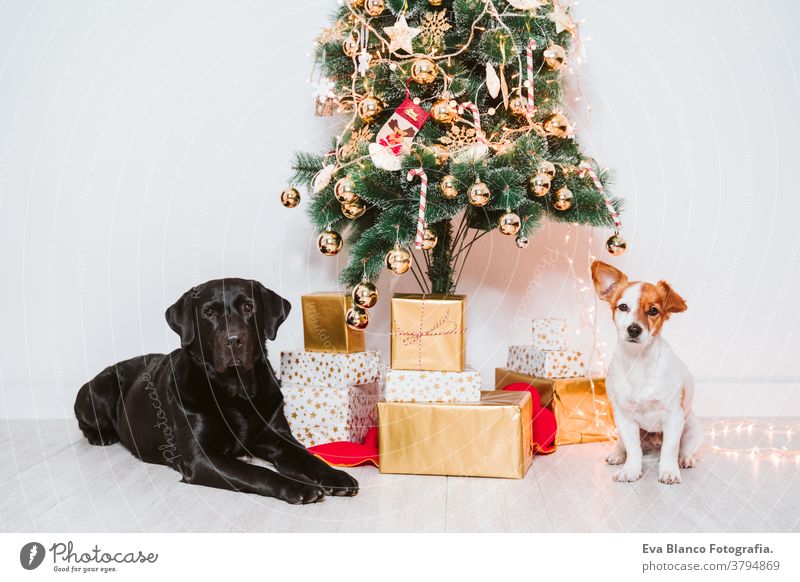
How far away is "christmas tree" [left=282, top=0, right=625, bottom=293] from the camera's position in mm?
3039

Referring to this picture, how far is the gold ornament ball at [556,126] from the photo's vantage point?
328cm

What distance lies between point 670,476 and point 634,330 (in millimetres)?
572

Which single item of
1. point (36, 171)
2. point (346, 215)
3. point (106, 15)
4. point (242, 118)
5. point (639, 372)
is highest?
point (106, 15)

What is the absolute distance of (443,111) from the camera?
306 cm

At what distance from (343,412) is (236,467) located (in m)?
0.66

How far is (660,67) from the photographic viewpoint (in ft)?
13.9

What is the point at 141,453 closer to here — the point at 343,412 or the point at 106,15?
the point at 343,412

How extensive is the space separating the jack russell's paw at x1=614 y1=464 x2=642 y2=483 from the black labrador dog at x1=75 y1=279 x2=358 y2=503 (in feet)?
3.35

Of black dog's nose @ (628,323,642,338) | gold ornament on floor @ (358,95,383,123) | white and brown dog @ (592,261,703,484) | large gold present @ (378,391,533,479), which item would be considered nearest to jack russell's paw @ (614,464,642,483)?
white and brown dog @ (592,261,703,484)

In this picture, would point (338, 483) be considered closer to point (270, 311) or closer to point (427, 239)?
point (270, 311)

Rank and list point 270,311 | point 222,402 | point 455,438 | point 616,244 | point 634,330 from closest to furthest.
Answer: point 634,330 < point 455,438 < point 222,402 < point 270,311 < point 616,244

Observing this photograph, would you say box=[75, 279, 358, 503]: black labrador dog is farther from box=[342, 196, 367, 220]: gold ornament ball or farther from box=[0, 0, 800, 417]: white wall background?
box=[0, 0, 800, 417]: white wall background

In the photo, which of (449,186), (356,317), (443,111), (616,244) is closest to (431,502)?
(356,317)
